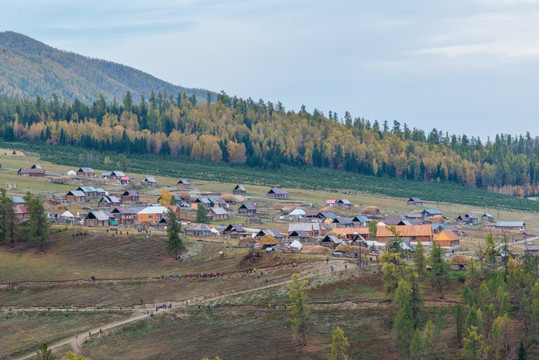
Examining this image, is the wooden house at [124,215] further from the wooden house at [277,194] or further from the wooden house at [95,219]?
the wooden house at [277,194]

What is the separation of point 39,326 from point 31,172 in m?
102

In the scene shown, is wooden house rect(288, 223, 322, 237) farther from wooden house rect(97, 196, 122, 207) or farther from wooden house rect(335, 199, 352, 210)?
wooden house rect(335, 199, 352, 210)

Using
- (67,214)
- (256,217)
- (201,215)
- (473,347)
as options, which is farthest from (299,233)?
(473,347)

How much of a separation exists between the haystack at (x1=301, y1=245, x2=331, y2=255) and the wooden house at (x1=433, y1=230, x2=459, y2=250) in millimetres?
22535

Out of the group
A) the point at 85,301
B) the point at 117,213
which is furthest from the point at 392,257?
the point at 117,213

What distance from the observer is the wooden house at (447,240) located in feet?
397

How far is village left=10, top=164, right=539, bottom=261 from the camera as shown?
118 meters

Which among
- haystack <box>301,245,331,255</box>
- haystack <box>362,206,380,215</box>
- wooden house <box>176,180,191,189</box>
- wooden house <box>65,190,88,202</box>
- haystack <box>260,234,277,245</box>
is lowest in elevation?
haystack <box>301,245,331,255</box>

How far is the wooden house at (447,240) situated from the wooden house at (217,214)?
46.4 m

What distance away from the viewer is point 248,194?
186 meters

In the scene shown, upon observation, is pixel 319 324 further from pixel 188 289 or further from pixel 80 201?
pixel 80 201

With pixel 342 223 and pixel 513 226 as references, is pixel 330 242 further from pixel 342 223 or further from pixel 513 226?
pixel 513 226

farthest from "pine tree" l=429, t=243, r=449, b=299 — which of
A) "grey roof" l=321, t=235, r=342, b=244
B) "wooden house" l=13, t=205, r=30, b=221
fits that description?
"wooden house" l=13, t=205, r=30, b=221

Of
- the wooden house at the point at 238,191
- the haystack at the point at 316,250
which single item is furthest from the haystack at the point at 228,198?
the haystack at the point at 316,250
